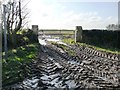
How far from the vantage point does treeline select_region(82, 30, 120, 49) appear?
32.7 metres

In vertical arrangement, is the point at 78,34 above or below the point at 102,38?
above

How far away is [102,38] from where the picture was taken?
34.2m

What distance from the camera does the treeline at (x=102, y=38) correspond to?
107ft

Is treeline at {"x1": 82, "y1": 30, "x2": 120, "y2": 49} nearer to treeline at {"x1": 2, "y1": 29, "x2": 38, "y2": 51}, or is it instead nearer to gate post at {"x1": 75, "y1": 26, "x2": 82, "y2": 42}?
gate post at {"x1": 75, "y1": 26, "x2": 82, "y2": 42}

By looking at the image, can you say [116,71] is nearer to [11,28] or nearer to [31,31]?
[11,28]

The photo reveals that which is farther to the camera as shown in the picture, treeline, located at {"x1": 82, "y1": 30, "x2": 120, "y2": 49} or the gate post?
the gate post

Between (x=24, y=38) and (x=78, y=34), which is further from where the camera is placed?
(x=78, y=34)

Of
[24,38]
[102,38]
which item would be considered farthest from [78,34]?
[24,38]

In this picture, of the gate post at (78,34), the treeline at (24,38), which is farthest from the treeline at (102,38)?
the treeline at (24,38)

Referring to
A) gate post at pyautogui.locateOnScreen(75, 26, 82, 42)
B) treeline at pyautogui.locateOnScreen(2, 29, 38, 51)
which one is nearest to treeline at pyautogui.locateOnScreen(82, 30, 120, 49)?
gate post at pyautogui.locateOnScreen(75, 26, 82, 42)

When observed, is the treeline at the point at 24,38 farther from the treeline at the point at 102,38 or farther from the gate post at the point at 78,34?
the treeline at the point at 102,38

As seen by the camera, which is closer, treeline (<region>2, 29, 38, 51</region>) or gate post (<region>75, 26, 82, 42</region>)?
treeline (<region>2, 29, 38, 51</region>)

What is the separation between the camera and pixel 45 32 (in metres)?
59.8

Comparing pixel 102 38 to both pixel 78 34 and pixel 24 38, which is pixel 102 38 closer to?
pixel 78 34
